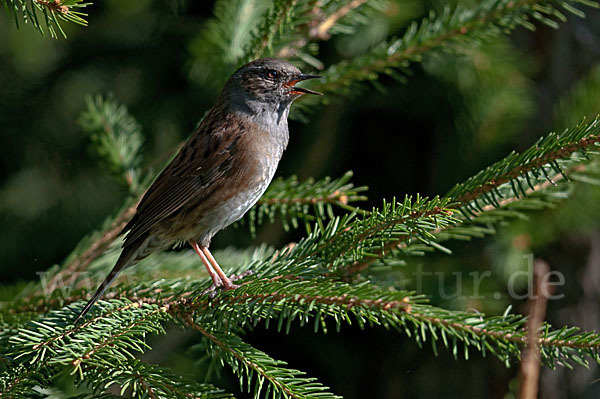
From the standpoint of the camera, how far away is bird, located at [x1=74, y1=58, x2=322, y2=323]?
3.41 metres

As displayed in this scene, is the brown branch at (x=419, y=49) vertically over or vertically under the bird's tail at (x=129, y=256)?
Result: over

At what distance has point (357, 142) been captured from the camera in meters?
5.17

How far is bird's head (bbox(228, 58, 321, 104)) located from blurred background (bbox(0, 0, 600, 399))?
36 cm

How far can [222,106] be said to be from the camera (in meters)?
3.85

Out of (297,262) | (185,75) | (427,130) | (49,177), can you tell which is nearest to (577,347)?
(297,262)

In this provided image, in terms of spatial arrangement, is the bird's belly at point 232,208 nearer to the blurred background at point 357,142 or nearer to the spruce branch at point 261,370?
the blurred background at point 357,142

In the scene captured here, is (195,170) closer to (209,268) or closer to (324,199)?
(209,268)

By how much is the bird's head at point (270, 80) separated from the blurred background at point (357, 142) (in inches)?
14.3

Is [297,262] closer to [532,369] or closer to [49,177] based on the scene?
[532,369]

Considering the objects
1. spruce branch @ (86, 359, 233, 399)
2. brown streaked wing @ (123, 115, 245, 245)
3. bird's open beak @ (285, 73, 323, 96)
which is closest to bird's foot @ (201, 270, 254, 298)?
spruce branch @ (86, 359, 233, 399)

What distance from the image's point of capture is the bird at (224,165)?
3.41 m

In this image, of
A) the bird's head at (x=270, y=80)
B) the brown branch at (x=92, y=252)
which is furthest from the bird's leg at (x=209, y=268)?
the bird's head at (x=270, y=80)

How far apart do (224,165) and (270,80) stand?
0.54 m

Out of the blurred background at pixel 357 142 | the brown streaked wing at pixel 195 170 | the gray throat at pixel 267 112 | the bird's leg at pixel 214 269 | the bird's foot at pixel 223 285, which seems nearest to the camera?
the bird's foot at pixel 223 285
